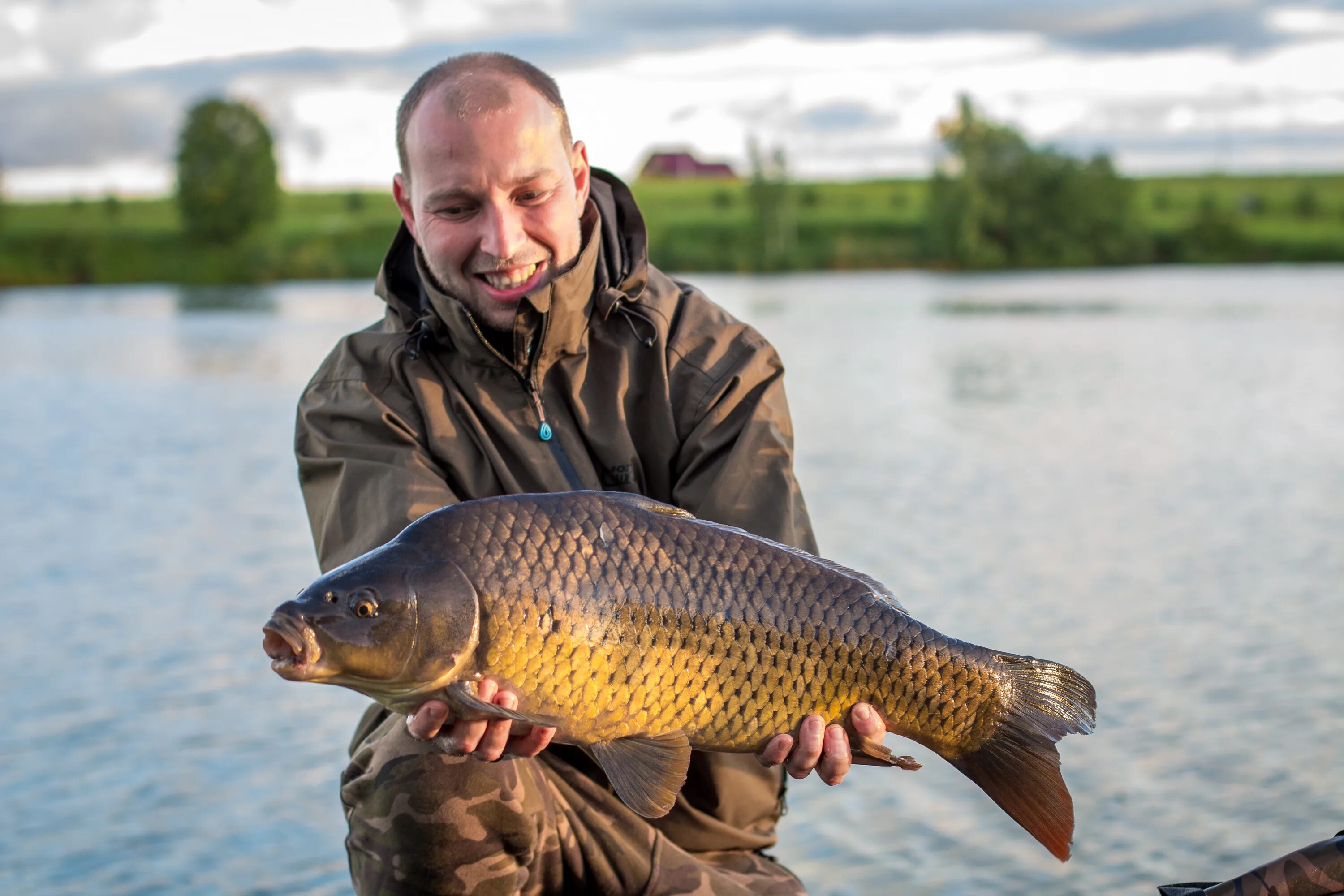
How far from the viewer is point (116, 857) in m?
3.93

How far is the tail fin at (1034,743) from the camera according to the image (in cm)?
232

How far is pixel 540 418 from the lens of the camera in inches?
115

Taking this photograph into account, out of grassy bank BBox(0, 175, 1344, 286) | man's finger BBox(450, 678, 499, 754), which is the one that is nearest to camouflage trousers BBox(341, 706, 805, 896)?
man's finger BBox(450, 678, 499, 754)

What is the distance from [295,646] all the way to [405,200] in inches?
48.5

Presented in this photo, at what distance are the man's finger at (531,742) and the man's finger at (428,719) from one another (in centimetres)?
15

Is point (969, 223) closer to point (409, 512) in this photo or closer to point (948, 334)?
point (948, 334)

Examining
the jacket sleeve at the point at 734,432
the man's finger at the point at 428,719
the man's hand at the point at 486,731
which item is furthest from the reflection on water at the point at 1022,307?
the man's finger at the point at 428,719

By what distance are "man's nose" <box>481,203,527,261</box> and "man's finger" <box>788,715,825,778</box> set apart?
3.66 feet

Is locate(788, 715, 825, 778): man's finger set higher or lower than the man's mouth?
lower

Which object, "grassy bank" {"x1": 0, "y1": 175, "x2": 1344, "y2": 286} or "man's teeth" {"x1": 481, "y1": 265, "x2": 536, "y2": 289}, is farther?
"grassy bank" {"x1": 0, "y1": 175, "x2": 1344, "y2": 286}

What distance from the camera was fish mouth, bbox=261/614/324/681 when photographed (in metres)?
2.12

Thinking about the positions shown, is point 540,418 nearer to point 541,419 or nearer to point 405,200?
point 541,419

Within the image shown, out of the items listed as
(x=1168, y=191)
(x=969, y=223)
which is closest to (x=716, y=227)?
(x=969, y=223)

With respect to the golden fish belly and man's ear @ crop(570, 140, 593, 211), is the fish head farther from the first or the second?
man's ear @ crop(570, 140, 593, 211)
